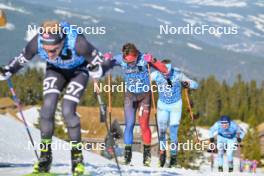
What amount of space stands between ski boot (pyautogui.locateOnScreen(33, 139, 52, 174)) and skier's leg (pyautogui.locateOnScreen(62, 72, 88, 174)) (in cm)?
51

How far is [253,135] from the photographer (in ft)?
344

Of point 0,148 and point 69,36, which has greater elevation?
point 69,36

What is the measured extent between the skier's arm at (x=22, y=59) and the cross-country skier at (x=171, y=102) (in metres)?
5.69

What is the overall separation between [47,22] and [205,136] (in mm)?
140968

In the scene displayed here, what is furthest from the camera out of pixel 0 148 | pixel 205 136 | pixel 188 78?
pixel 205 136

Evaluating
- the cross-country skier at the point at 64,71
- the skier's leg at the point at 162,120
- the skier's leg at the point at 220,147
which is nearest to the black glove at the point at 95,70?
the cross-country skier at the point at 64,71

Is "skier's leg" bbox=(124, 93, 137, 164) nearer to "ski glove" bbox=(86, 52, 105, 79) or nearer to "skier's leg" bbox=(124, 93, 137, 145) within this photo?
"skier's leg" bbox=(124, 93, 137, 145)

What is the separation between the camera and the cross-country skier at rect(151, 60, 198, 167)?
15.8 m

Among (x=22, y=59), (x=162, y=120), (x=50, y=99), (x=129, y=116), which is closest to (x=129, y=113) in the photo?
(x=129, y=116)

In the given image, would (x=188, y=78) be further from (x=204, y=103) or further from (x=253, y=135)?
(x=204, y=103)

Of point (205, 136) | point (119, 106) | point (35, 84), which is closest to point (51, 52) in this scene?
point (119, 106)

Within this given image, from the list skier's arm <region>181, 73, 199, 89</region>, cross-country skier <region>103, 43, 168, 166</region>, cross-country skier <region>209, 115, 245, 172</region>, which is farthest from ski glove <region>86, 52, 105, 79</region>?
cross-country skier <region>209, 115, 245, 172</region>

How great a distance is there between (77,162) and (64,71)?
136 centimetres

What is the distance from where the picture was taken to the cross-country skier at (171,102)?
15.8m
